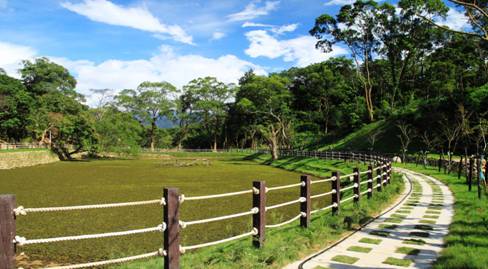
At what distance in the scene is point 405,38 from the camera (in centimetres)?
4666

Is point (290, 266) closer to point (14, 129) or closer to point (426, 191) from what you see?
point (426, 191)

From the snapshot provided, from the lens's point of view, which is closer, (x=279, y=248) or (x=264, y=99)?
(x=279, y=248)

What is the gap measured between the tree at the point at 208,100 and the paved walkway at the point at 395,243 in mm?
63490

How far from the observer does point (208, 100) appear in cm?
7425

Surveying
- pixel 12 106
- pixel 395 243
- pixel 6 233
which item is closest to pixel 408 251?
pixel 395 243

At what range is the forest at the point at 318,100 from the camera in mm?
39312

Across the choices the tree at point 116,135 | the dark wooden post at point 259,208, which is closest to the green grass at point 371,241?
the dark wooden post at point 259,208

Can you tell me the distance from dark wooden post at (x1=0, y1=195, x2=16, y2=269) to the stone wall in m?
36.1

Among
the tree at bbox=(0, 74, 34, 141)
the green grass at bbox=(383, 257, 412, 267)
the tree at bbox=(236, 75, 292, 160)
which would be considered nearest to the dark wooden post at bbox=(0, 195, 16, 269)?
the green grass at bbox=(383, 257, 412, 267)

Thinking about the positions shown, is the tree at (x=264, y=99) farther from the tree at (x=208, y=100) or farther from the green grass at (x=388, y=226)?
the green grass at (x=388, y=226)

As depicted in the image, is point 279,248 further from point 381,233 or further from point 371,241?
point 381,233

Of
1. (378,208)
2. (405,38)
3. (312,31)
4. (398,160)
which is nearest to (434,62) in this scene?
(405,38)

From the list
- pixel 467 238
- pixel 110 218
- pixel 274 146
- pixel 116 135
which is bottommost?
pixel 110 218

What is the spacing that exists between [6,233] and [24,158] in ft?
134
